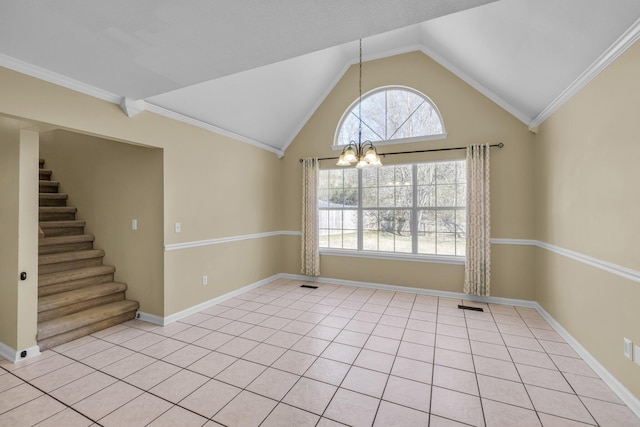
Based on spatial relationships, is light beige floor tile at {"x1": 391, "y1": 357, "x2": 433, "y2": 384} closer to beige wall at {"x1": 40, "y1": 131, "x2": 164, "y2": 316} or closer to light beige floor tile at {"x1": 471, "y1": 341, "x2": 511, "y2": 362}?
light beige floor tile at {"x1": 471, "y1": 341, "x2": 511, "y2": 362}

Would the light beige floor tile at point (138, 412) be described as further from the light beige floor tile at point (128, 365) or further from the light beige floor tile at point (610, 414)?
the light beige floor tile at point (610, 414)

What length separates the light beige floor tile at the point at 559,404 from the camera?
6.06 ft

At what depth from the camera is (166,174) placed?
11.0 feet

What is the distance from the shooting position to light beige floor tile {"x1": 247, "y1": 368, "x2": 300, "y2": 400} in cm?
208

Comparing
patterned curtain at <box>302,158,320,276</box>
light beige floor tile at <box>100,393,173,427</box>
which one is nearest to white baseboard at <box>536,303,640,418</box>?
light beige floor tile at <box>100,393,173,427</box>

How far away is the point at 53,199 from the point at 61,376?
3145 mm

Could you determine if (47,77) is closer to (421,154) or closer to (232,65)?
(232,65)

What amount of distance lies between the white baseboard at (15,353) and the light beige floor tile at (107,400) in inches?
45.0

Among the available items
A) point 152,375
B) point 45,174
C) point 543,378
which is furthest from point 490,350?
point 45,174

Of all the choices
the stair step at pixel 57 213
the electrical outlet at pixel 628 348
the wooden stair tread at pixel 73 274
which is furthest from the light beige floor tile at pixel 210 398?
the stair step at pixel 57 213

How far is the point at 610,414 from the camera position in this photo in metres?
1.85

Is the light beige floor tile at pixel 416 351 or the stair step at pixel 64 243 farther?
the stair step at pixel 64 243

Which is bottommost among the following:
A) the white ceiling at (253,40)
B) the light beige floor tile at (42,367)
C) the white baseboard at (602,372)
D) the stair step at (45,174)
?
the light beige floor tile at (42,367)

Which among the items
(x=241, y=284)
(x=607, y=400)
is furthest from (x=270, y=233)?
(x=607, y=400)
